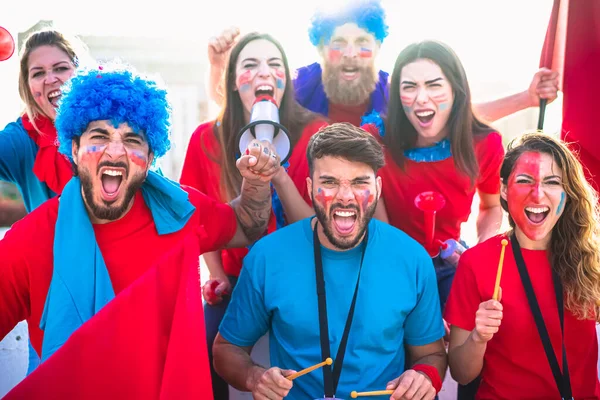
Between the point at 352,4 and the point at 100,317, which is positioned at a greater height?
the point at 352,4

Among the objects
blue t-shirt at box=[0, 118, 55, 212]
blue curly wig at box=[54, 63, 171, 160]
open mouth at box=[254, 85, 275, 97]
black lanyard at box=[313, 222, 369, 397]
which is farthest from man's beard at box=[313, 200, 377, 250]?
blue t-shirt at box=[0, 118, 55, 212]

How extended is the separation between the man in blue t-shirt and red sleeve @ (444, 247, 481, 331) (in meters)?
0.07

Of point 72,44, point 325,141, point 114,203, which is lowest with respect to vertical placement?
point 114,203

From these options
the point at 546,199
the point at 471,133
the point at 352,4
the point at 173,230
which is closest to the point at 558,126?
the point at 471,133

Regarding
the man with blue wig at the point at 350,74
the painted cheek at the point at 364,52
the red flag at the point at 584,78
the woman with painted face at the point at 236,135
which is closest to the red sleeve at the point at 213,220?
the woman with painted face at the point at 236,135

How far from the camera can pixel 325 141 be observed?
2.87m

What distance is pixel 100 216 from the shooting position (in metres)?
2.65

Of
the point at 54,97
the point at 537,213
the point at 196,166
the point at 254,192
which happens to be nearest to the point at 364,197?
the point at 254,192

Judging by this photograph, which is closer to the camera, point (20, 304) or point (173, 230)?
point (20, 304)

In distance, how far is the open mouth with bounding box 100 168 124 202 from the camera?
2633 mm

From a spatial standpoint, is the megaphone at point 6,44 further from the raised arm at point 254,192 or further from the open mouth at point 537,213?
the open mouth at point 537,213

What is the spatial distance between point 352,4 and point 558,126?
1.44m

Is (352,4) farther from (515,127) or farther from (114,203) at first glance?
(515,127)

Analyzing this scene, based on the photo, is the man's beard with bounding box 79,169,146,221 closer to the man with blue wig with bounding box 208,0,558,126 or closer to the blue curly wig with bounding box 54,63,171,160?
the blue curly wig with bounding box 54,63,171,160
